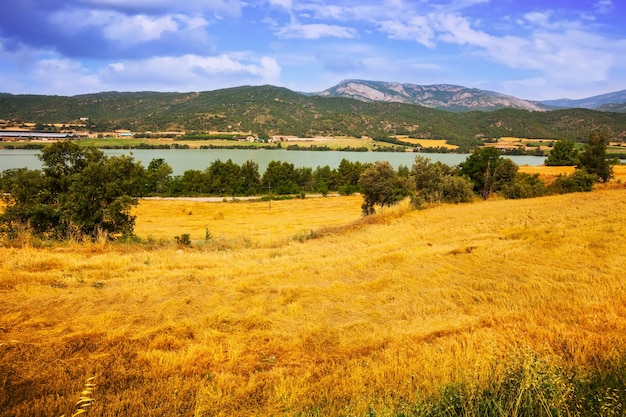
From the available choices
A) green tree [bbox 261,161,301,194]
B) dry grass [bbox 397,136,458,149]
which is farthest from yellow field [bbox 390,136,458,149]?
green tree [bbox 261,161,301,194]

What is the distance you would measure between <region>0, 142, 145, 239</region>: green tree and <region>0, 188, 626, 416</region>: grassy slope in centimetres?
621

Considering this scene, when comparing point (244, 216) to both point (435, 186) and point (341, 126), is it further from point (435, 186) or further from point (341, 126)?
point (341, 126)

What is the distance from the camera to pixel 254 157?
12925cm

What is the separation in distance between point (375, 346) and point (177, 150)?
155 m

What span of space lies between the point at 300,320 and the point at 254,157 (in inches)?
5006

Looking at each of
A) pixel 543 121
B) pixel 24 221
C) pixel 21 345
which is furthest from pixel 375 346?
pixel 543 121

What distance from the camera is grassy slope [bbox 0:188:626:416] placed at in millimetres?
3445

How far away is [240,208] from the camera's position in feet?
201

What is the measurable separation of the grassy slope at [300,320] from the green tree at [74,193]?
6.21 m

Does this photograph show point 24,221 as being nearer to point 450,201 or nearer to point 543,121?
point 450,201

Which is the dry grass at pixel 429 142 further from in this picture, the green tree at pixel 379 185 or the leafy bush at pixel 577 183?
the leafy bush at pixel 577 183

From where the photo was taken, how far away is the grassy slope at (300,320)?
3.45 meters

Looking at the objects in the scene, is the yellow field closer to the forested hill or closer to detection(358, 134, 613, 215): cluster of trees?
the forested hill

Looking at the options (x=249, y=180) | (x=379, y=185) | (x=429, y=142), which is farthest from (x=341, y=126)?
(x=379, y=185)
